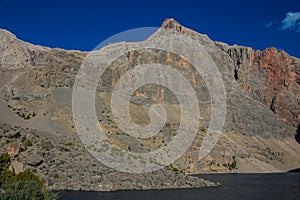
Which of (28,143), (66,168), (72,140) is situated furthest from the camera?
(72,140)

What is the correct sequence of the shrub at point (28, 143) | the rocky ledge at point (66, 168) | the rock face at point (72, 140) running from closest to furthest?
the rocky ledge at point (66, 168) < the rock face at point (72, 140) < the shrub at point (28, 143)

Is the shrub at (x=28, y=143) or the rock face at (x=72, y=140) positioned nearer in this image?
the rock face at (x=72, y=140)

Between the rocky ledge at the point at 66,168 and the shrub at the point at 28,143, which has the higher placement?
the shrub at the point at 28,143

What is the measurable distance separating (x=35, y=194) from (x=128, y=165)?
1834 inches

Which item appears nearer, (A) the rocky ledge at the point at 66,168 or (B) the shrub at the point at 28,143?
(A) the rocky ledge at the point at 66,168

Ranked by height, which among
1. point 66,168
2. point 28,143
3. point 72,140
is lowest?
point 66,168

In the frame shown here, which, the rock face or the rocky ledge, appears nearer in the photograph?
the rocky ledge

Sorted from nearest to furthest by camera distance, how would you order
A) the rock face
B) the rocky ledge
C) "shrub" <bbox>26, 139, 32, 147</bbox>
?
the rocky ledge, the rock face, "shrub" <bbox>26, 139, 32, 147</bbox>

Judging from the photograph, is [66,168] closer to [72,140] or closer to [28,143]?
[28,143]

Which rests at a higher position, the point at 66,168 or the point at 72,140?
the point at 72,140

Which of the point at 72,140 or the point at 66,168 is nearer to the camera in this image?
the point at 66,168

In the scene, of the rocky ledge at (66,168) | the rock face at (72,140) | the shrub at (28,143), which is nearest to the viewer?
the rocky ledge at (66,168)

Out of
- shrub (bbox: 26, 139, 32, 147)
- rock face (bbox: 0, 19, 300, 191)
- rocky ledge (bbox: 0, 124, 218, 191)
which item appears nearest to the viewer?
rocky ledge (bbox: 0, 124, 218, 191)

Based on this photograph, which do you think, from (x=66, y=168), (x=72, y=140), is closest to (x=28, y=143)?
(x=66, y=168)
